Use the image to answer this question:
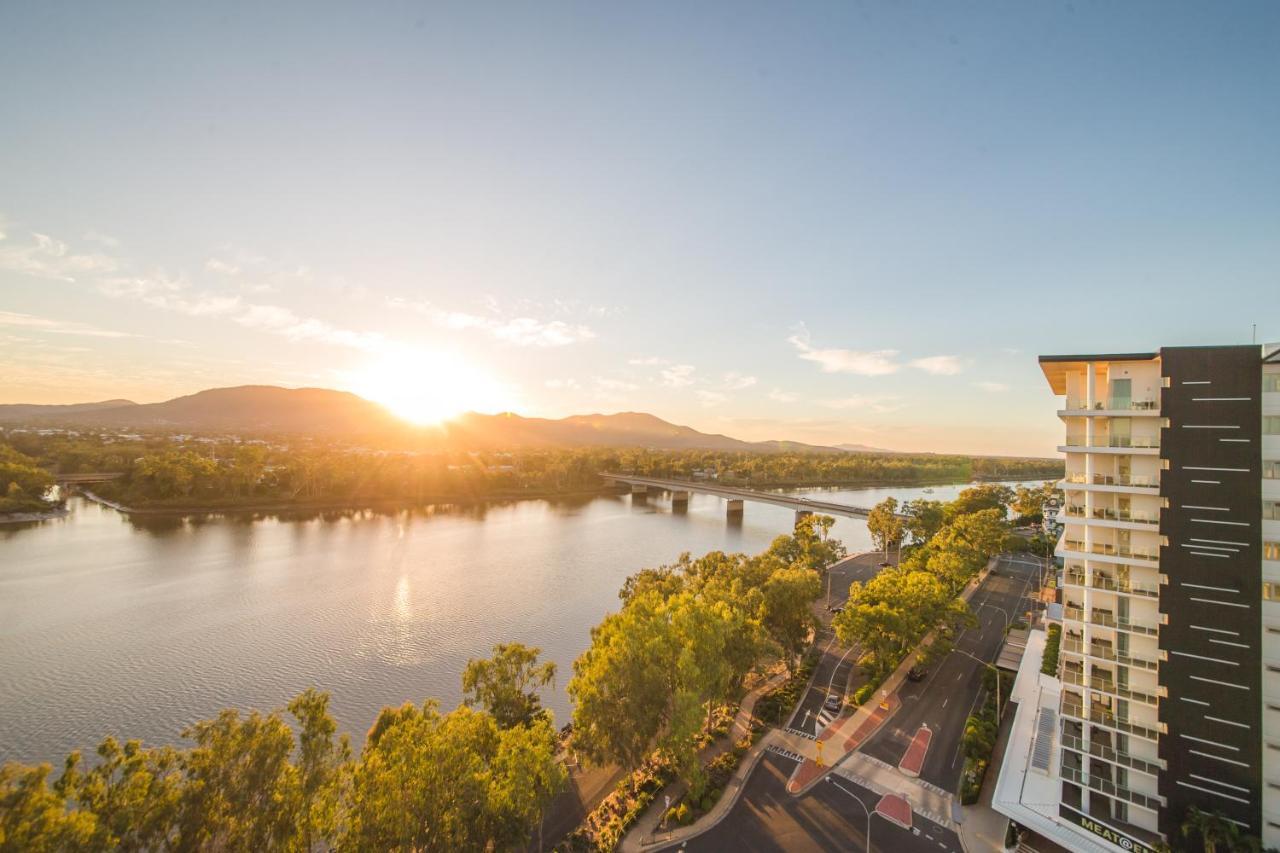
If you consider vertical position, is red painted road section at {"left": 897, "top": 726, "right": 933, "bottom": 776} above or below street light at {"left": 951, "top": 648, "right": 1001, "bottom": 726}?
below

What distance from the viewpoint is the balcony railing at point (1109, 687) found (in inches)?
709

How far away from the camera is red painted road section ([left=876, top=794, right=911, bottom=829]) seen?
19158mm

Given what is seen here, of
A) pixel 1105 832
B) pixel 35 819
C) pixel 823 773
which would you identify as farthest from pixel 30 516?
pixel 1105 832

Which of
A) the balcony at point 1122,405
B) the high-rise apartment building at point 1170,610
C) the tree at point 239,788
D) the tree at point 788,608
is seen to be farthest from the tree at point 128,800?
the balcony at point 1122,405

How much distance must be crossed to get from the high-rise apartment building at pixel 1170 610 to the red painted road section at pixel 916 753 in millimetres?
3137

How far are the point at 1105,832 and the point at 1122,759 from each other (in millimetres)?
2233

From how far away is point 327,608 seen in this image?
137ft

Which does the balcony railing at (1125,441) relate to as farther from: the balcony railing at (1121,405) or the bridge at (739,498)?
the bridge at (739,498)

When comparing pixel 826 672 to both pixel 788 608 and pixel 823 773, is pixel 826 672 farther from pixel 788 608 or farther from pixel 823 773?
pixel 823 773

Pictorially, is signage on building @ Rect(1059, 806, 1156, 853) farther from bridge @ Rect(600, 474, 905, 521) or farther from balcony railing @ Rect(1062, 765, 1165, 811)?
bridge @ Rect(600, 474, 905, 521)

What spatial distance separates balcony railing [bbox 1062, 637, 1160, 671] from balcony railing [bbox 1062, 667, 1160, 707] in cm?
78

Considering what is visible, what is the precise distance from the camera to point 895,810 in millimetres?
19719

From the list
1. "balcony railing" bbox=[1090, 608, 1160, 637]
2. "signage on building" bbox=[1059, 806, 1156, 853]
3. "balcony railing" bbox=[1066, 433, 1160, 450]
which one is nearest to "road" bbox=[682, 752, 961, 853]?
"signage on building" bbox=[1059, 806, 1156, 853]

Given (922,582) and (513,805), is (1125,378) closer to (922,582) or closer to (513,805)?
(922,582)
